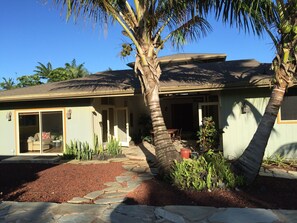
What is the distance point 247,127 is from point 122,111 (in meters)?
7.60

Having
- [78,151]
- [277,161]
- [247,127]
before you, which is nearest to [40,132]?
[78,151]

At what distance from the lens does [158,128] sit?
28.5 feet

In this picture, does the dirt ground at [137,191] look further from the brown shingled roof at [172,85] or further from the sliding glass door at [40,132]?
the sliding glass door at [40,132]

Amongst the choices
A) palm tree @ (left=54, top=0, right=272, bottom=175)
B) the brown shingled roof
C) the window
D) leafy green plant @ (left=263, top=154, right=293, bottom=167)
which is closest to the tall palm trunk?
palm tree @ (left=54, top=0, right=272, bottom=175)

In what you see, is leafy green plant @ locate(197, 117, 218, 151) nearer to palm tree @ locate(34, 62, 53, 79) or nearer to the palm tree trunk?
the palm tree trunk

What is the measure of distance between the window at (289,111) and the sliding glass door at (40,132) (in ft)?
30.7

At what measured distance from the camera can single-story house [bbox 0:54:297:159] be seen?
11820mm

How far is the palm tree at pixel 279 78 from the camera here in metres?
7.14

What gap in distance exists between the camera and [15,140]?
14859 millimetres

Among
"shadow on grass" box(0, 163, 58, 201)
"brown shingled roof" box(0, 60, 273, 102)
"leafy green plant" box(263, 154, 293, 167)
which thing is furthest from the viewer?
"brown shingled roof" box(0, 60, 273, 102)

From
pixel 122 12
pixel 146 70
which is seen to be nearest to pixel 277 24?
pixel 146 70

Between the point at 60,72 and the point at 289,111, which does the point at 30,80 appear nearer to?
the point at 60,72

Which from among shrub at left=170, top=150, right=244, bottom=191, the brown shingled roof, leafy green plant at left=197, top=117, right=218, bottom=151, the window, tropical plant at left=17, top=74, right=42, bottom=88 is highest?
tropical plant at left=17, top=74, right=42, bottom=88

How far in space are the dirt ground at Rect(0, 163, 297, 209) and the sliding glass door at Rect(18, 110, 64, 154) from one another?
3.99m
